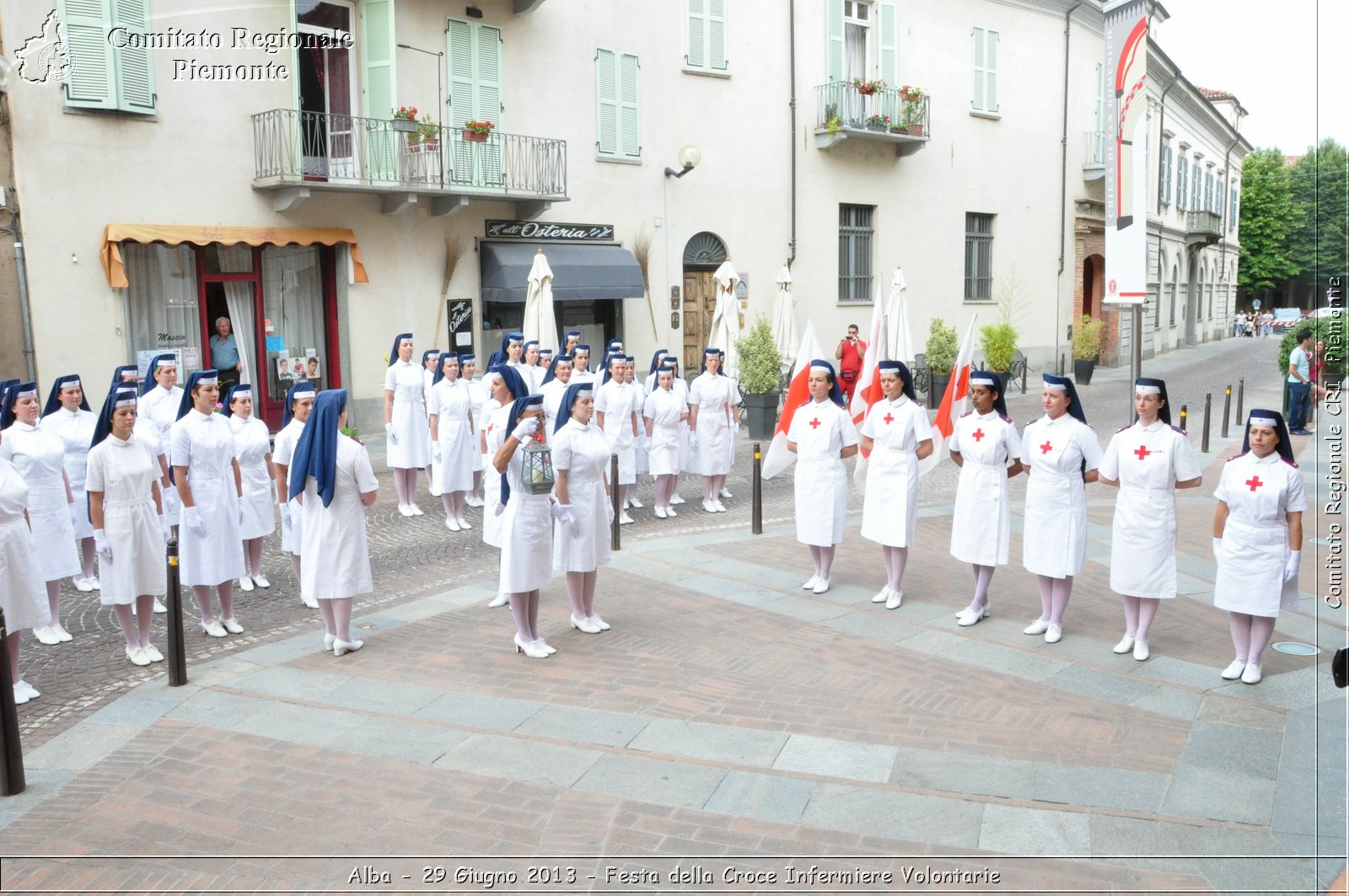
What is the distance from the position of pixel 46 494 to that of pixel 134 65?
10.0m

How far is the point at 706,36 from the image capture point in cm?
2350

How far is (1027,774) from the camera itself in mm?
5793

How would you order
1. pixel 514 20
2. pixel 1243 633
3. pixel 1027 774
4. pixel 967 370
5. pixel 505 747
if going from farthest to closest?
pixel 514 20, pixel 967 370, pixel 1243 633, pixel 505 747, pixel 1027 774

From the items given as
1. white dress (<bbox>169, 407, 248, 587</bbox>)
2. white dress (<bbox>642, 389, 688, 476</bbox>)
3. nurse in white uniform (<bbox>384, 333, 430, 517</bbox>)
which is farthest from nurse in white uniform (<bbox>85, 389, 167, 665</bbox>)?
white dress (<bbox>642, 389, 688, 476</bbox>)

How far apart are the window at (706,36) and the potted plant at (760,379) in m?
7.90

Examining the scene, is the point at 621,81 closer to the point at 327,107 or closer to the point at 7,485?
the point at 327,107

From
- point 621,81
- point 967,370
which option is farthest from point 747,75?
point 967,370

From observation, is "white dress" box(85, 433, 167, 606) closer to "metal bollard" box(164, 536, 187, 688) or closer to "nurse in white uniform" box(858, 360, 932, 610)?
"metal bollard" box(164, 536, 187, 688)

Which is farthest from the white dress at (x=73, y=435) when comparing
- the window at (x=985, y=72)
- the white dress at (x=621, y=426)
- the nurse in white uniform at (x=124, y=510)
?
the window at (x=985, y=72)

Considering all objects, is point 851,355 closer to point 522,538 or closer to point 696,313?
point 696,313

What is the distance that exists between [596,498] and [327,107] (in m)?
13.0

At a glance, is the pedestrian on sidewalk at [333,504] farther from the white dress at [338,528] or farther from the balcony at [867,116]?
the balcony at [867,116]

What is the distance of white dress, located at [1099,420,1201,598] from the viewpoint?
7371mm

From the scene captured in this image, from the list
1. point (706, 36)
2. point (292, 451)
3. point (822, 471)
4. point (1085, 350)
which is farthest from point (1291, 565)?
point (1085, 350)
